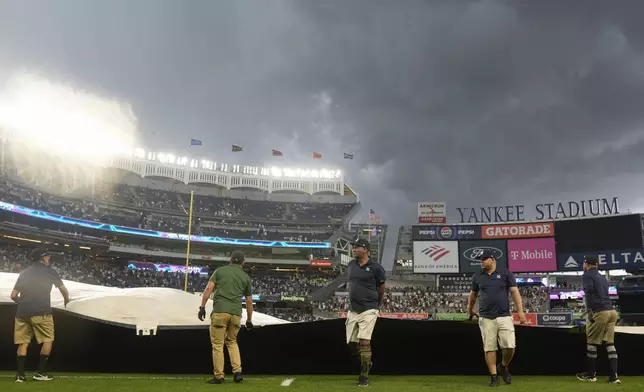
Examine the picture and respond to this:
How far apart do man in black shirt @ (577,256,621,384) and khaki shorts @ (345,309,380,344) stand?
10.2ft

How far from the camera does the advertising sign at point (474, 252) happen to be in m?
38.9

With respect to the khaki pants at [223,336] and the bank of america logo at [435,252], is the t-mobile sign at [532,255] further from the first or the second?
the khaki pants at [223,336]

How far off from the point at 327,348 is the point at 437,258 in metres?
33.6

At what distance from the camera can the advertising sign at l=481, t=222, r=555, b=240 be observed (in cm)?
3822

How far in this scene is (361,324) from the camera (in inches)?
251

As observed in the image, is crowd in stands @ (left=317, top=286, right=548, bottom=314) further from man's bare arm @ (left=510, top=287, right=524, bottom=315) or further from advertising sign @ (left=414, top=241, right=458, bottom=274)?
man's bare arm @ (left=510, top=287, right=524, bottom=315)

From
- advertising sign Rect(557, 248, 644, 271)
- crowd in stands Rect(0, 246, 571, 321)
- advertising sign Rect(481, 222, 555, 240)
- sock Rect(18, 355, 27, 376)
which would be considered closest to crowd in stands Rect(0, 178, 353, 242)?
crowd in stands Rect(0, 246, 571, 321)

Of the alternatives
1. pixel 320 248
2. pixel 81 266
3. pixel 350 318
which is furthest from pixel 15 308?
pixel 320 248

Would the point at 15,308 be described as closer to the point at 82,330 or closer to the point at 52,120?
the point at 82,330

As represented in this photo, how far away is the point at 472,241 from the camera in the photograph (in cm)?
3959

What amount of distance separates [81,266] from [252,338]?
44.4 metres

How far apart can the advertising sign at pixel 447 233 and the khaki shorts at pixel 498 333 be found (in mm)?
34368

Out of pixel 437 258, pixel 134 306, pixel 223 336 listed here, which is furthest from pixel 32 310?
pixel 437 258

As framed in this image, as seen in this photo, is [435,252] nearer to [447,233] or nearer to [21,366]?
[447,233]
